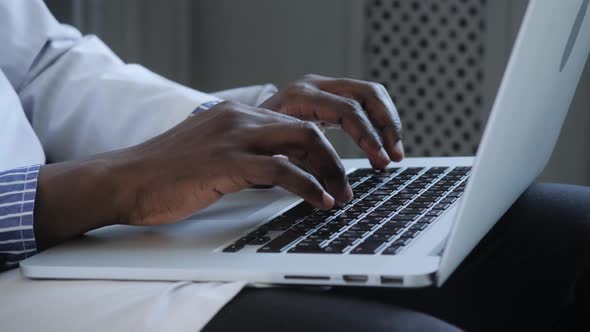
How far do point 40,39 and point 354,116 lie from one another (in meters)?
0.51

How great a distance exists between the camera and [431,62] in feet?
6.84

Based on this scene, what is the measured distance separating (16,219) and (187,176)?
15cm

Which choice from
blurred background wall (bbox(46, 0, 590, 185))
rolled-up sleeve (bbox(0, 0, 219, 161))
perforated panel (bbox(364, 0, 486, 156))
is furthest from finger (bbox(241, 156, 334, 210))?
perforated panel (bbox(364, 0, 486, 156))

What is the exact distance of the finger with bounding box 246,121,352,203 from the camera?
608 mm

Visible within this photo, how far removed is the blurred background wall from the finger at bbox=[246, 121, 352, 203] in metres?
1.40

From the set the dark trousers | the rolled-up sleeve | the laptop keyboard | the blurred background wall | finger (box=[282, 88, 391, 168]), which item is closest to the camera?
the laptop keyboard

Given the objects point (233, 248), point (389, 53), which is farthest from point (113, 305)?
point (389, 53)

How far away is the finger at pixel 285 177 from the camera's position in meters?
0.58

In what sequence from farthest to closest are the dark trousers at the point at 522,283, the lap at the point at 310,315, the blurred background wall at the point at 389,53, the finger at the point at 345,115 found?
1. the blurred background wall at the point at 389,53
2. the finger at the point at 345,115
3. the dark trousers at the point at 522,283
4. the lap at the point at 310,315

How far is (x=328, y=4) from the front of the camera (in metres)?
2.02

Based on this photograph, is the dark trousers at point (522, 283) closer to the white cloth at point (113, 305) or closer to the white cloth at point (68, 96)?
the white cloth at point (113, 305)

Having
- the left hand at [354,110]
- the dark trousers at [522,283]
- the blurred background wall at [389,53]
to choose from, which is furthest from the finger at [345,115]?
the blurred background wall at [389,53]

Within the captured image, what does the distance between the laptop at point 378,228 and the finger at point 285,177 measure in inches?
1.2

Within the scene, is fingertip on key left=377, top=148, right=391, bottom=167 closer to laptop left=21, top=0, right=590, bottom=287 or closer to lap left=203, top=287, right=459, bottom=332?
laptop left=21, top=0, right=590, bottom=287
